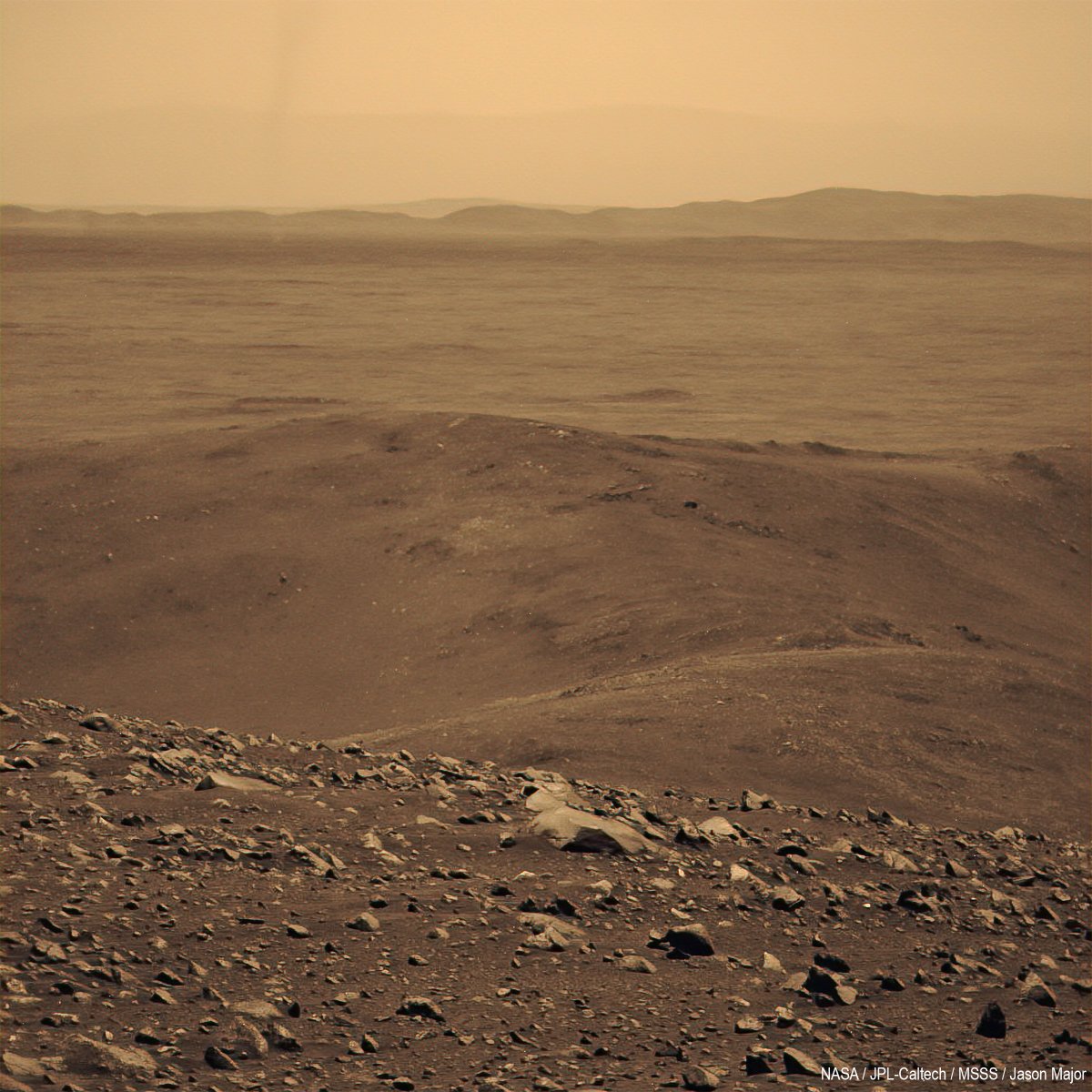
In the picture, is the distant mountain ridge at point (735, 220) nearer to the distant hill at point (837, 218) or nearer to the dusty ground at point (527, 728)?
the distant hill at point (837, 218)

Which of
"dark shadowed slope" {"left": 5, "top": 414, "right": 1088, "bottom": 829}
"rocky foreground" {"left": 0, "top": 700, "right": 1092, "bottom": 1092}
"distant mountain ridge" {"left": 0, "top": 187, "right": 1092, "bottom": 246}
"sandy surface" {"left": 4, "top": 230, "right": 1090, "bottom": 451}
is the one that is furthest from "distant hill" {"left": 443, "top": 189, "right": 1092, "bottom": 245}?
"rocky foreground" {"left": 0, "top": 700, "right": 1092, "bottom": 1092}

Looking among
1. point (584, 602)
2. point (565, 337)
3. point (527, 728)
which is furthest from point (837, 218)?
point (527, 728)

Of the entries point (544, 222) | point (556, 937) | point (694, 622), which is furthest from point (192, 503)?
point (544, 222)

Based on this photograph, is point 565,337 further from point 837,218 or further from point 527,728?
point 837,218

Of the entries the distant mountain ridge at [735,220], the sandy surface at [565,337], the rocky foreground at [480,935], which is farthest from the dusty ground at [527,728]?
the distant mountain ridge at [735,220]

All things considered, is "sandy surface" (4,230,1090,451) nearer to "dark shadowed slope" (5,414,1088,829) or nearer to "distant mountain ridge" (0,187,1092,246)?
"dark shadowed slope" (5,414,1088,829)

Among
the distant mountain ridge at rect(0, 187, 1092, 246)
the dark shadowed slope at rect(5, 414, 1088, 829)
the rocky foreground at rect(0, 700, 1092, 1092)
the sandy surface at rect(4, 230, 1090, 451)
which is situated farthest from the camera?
the distant mountain ridge at rect(0, 187, 1092, 246)
